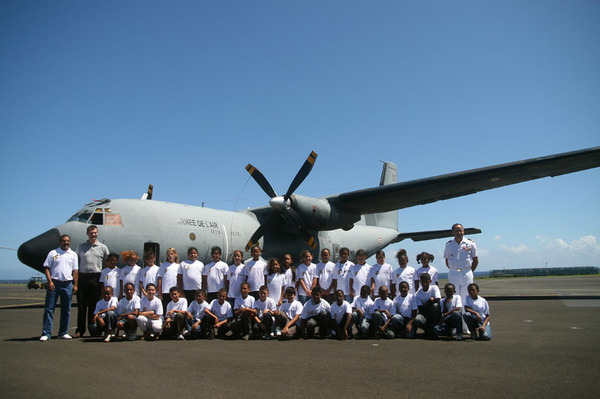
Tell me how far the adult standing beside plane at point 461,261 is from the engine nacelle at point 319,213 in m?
7.47

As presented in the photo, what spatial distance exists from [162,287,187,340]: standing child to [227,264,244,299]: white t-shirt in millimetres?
1245

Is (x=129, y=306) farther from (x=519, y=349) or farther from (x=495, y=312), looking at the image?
(x=495, y=312)

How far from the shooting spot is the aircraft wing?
1420cm

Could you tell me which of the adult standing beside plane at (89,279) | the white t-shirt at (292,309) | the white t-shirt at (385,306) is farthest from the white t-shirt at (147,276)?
the white t-shirt at (385,306)

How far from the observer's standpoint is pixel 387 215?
24.7 meters

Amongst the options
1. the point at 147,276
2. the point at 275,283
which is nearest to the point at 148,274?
the point at 147,276

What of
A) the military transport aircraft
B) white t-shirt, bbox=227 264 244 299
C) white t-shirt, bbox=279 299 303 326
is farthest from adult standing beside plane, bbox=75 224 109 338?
the military transport aircraft

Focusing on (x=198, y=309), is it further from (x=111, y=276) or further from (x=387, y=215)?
(x=387, y=215)

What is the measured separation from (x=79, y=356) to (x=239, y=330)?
2869 mm

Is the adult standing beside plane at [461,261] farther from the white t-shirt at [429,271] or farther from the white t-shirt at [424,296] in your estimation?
the white t-shirt at [424,296]

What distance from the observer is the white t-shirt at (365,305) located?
327 inches

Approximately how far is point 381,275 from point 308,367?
4327 millimetres

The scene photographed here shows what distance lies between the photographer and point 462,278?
28.6 feet

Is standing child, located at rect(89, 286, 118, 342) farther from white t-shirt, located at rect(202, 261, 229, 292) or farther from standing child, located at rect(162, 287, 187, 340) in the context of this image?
white t-shirt, located at rect(202, 261, 229, 292)
